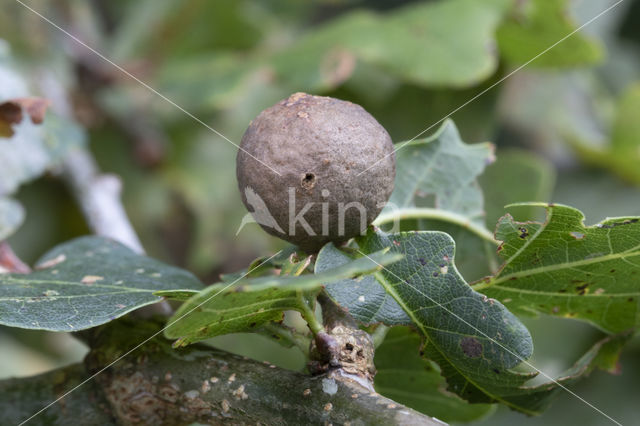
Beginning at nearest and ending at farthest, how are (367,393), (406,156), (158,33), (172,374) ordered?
(367,393)
(172,374)
(406,156)
(158,33)

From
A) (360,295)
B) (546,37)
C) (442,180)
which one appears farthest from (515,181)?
(360,295)

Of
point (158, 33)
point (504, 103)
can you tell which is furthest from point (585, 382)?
point (158, 33)

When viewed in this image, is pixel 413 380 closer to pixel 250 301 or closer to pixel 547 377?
pixel 547 377

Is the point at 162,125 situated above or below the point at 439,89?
below

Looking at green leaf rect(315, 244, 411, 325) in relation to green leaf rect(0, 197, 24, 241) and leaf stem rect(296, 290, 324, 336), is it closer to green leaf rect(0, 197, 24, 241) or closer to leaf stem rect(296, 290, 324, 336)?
leaf stem rect(296, 290, 324, 336)

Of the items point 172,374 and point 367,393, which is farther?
point 172,374

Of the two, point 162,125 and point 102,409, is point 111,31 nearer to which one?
point 162,125

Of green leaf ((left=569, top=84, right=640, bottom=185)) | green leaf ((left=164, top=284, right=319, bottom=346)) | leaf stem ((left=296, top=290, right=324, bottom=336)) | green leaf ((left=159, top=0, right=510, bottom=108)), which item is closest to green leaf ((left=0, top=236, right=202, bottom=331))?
green leaf ((left=164, top=284, right=319, bottom=346))
